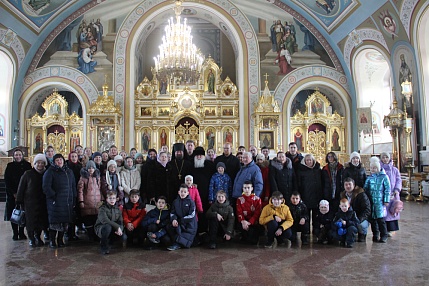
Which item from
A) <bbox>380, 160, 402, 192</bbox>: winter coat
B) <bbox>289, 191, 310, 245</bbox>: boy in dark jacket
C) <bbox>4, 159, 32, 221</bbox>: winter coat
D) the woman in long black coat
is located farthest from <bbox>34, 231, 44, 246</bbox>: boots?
<bbox>380, 160, 402, 192</bbox>: winter coat

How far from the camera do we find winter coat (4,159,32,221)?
5.70m

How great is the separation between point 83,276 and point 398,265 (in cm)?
351

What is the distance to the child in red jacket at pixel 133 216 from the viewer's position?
17.0 feet

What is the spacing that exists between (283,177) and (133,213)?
7.63 ft

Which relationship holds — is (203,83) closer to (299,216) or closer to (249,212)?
(249,212)

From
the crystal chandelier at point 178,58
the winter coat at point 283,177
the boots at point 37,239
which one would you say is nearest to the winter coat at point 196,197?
the winter coat at point 283,177

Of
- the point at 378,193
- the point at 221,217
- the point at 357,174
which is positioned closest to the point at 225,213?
the point at 221,217

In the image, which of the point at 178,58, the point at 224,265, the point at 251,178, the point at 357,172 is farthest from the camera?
the point at 178,58

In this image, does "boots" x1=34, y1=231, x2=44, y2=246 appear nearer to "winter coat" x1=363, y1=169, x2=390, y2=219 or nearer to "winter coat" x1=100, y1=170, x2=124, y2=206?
"winter coat" x1=100, y1=170, x2=124, y2=206

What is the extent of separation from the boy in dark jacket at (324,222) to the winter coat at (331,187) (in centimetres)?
31

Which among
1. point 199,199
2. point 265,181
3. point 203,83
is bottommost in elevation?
point 199,199

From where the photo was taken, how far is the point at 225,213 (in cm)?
523

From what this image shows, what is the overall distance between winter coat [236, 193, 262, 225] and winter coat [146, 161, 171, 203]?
1.15m

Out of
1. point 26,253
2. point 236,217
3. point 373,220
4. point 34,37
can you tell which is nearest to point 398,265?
point 373,220
